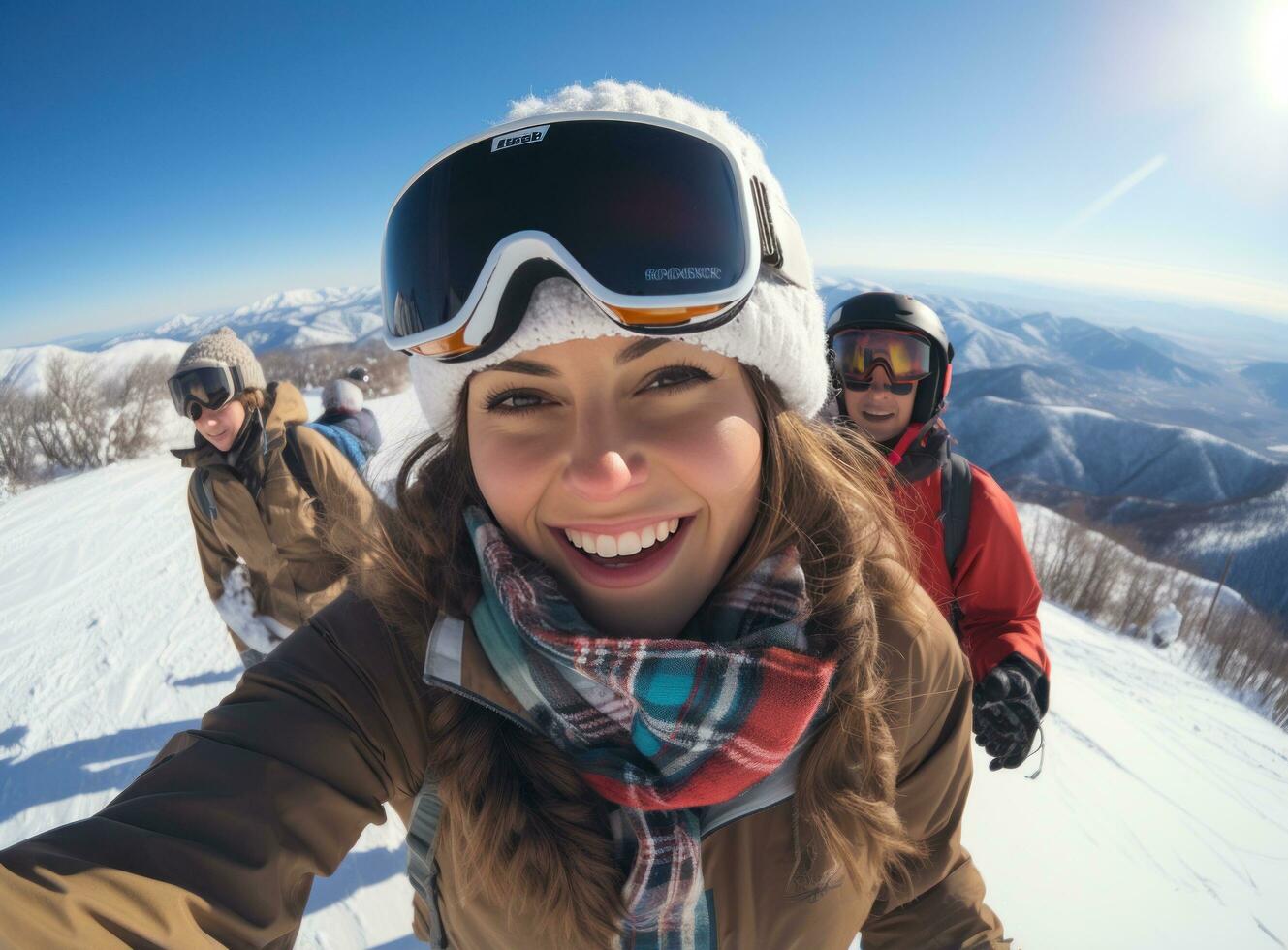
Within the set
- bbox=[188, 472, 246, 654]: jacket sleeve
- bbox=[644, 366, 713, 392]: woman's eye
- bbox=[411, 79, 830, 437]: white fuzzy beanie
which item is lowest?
bbox=[188, 472, 246, 654]: jacket sleeve

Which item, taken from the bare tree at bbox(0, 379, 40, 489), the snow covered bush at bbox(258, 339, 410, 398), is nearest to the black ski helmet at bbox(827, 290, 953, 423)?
the bare tree at bbox(0, 379, 40, 489)

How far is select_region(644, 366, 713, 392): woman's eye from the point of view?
45.3 inches

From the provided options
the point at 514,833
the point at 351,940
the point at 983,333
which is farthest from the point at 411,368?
the point at 983,333

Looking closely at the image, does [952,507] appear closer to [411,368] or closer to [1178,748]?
[411,368]

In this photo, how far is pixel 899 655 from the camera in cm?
136

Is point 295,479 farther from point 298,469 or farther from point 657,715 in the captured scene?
point 657,715

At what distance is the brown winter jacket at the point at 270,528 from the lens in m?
3.15

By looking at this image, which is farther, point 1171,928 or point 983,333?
point 983,333

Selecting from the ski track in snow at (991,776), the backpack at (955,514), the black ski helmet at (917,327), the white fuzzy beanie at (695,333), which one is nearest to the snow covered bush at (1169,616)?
the ski track in snow at (991,776)

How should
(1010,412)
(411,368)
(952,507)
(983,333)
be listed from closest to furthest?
1. (411,368)
2. (952,507)
3. (1010,412)
4. (983,333)

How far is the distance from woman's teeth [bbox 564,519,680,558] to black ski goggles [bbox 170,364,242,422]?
318 cm

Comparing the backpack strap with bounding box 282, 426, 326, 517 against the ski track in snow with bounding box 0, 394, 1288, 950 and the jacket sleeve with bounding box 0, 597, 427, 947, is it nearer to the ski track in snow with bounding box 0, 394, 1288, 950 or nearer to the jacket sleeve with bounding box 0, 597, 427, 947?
the ski track in snow with bounding box 0, 394, 1288, 950

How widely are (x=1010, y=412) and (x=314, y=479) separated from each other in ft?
323

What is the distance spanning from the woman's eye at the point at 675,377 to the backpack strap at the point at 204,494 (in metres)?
3.26
